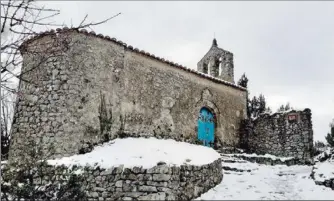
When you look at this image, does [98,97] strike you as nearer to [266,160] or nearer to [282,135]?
[266,160]

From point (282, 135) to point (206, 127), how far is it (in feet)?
11.2

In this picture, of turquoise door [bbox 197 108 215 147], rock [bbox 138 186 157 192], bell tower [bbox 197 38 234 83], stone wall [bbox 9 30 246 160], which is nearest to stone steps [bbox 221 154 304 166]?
turquoise door [bbox 197 108 215 147]

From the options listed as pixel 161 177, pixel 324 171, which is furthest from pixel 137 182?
pixel 324 171

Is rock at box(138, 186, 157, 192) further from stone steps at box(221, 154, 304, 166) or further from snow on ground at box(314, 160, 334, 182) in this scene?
stone steps at box(221, 154, 304, 166)

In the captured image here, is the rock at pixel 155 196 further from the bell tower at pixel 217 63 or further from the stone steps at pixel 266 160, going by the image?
the bell tower at pixel 217 63

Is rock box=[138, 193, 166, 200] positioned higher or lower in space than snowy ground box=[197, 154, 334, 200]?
lower

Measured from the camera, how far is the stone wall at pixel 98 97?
10406 millimetres

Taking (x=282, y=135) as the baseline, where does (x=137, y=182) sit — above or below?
below

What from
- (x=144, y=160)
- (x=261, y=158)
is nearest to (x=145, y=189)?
(x=144, y=160)

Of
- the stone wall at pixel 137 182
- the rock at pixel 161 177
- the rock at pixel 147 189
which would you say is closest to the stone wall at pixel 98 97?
the stone wall at pixel 137 182

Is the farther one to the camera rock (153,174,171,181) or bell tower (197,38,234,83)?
bell tower (197,38,234,83)

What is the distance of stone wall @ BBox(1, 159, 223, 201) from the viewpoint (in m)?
7.32

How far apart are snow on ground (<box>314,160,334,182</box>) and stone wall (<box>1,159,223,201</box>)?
2.92 meters

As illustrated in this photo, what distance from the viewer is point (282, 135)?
52.2 feet
